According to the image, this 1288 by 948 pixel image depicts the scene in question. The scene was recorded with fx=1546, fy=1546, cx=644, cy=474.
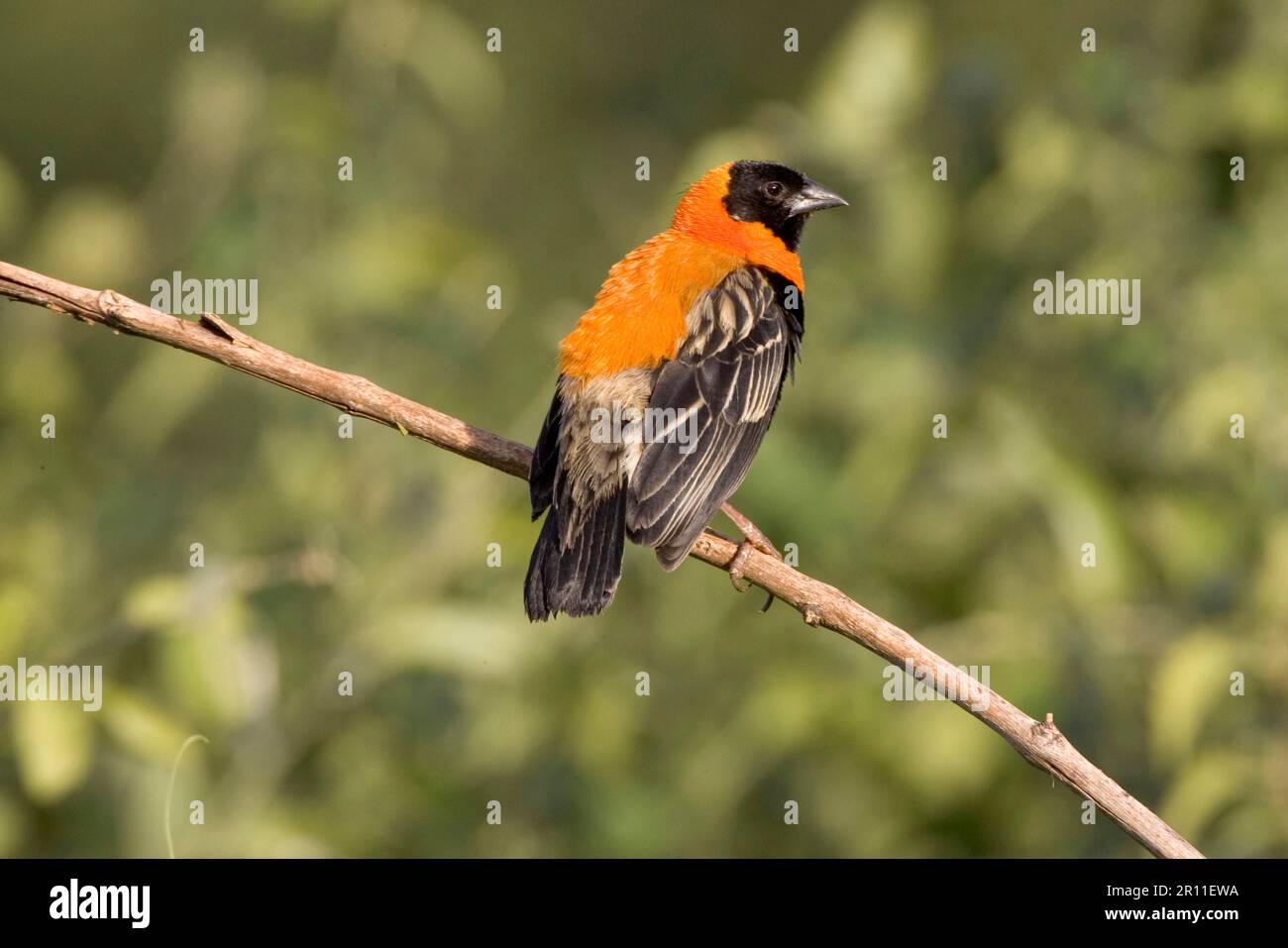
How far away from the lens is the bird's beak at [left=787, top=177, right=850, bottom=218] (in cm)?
517

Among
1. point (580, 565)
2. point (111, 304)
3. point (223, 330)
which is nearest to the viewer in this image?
point (111, 304)

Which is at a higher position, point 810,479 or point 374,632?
point 810,479

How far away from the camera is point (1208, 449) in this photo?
4789mm

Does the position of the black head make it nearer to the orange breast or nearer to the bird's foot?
the orange breast

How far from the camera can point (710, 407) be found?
4.34 m

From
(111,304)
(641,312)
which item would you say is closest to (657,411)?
(641,312)

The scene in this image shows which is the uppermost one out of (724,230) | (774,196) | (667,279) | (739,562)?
(774,196)

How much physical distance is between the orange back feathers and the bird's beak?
13cm

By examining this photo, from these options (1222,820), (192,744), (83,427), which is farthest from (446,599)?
(1222,820)

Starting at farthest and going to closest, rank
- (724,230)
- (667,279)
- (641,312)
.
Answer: (724,230) → (667,279) → (641,312)

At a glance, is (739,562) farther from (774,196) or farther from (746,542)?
(774,196)

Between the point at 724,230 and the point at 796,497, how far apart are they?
39.4 inches

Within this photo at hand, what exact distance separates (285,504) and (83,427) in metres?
0.97

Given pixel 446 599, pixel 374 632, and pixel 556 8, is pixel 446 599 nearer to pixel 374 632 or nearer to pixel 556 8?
pixel 374 632
